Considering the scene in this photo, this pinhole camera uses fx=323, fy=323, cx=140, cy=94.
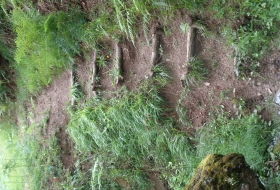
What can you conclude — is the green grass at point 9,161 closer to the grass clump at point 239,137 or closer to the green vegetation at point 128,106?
the green vegetation at point 128,106

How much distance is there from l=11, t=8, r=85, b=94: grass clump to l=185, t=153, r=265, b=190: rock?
9.40 ft

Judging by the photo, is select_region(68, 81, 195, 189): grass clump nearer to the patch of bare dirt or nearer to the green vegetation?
the green vegetation

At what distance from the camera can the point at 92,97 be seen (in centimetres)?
455

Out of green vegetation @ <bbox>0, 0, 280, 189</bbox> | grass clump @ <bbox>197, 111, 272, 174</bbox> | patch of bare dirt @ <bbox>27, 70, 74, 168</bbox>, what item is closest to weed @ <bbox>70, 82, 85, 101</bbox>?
green vegetation @ <bbox>0, 0, 280, 189</bbox>

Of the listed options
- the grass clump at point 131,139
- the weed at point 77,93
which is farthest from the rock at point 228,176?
the weed at point 77,93

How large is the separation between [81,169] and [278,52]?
10.3 feet

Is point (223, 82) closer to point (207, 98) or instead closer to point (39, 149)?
point (207, 98)

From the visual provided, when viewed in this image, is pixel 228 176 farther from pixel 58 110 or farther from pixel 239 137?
pixel 58 110

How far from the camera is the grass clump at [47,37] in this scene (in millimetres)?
4469

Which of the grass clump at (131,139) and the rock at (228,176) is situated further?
the grass clump at (131,139)

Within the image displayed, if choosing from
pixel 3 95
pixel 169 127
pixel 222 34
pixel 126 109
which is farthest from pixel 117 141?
pixel 3 95

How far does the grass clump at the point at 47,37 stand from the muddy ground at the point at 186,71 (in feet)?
1.01

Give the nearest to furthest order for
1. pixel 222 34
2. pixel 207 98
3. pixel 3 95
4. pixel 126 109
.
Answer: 1. pixel 222 34
2. pixel 207 98
3. pixel 126 109
4. pixel 3 95

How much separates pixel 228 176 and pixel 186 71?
165 centimetres
